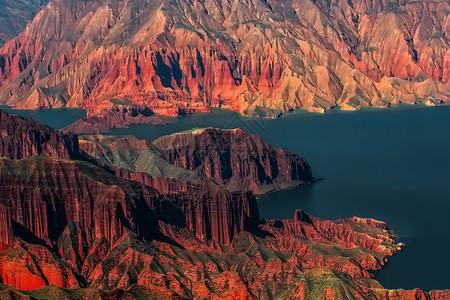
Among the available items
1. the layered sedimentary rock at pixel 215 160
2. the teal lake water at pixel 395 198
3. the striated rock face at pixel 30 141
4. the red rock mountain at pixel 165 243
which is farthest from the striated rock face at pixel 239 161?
the red rock mountain at pixel 165 243

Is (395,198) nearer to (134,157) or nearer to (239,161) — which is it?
(239,161)

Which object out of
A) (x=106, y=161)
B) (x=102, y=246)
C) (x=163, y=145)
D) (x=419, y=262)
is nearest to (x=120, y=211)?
(x=102, y=246)

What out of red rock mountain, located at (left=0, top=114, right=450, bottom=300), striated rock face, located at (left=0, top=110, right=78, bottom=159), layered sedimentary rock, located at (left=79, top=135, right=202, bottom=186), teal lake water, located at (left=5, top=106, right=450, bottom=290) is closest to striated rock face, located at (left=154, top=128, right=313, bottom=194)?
layered sedimentary rock, located at (left=79, top=135, right=202, bottom=186)

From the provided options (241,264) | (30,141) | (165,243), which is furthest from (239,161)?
(241,264)

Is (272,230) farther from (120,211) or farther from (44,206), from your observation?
(44,206)

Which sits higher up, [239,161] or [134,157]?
[134,157]

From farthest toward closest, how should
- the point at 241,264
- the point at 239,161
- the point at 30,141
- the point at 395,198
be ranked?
1. the point at 30,141
2. the point at 239,161
3. the point at 395,198
4. the point at 241,264
